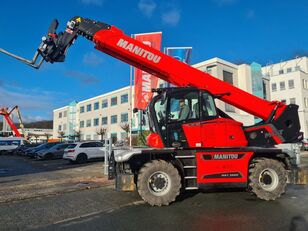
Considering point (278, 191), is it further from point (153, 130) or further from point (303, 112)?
point (303, 112)

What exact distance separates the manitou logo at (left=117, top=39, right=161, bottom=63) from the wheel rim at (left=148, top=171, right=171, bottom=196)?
11.6 feet

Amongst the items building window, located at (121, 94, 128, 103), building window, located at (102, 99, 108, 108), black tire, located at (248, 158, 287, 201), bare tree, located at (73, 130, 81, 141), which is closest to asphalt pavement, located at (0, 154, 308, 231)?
black tire, located at (248, 158, 287, 201)

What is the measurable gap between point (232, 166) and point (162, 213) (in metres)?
2.47

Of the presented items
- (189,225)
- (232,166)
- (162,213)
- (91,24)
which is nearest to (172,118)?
(232,166)

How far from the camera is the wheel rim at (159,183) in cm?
817

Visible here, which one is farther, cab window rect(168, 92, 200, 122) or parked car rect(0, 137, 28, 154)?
parked car rect(0, 137, 28, 154)

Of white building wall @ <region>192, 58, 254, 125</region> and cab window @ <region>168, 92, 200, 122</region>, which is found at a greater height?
white building wall @ <region>192, 58, 254, 125</region>

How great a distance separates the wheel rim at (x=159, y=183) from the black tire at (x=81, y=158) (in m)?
17.1

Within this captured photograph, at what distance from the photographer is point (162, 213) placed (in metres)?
7.30

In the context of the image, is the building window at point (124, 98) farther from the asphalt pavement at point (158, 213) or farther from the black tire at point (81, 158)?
the asphalt pavement at point (158, 213)

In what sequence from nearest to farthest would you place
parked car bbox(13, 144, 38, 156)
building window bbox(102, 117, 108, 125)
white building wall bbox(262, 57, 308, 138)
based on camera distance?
parked car bbox(13, 144, 38, 156) → white building wall bbox(262, 57, 308, 138) → building window bbox(102, 117, 108, 125)

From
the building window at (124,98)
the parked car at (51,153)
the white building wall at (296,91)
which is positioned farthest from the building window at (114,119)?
the parked car at (51,153)

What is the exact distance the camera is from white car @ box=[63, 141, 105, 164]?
24.2 m

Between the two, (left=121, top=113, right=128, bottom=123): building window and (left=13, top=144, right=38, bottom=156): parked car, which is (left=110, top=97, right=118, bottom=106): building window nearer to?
(left=121, top=113, right=128, bottom=123): building window
